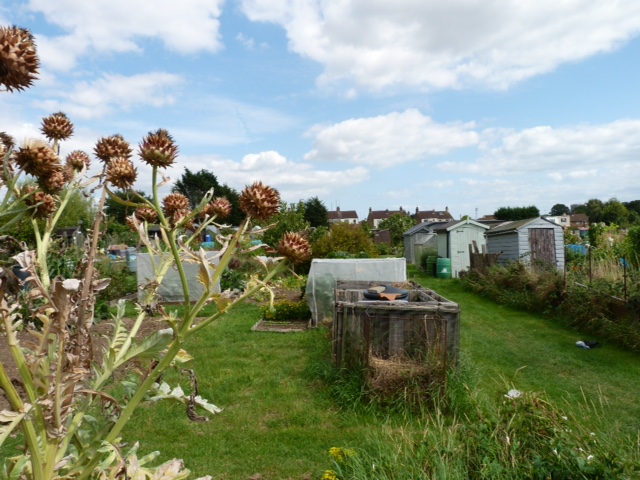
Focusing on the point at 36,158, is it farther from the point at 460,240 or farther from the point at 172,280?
the point at 460,240

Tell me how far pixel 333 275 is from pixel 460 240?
41.5 ft

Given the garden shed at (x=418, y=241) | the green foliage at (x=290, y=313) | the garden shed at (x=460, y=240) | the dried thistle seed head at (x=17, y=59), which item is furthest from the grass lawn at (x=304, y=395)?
the garden shed at (x=418, y=241)

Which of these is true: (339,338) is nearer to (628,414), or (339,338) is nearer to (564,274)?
(628,414)

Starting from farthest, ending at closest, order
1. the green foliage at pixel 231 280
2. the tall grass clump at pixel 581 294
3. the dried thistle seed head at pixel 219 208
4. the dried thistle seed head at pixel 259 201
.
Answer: the green foliage at pixel 231 280 < the tall grass clump at pixel 581 294 < the dried thistle seed head at pixel 219 208 < the dried thistle seed head at pixel 259 201

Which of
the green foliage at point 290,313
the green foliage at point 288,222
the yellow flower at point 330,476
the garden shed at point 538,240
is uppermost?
the green foliage at point 288,222

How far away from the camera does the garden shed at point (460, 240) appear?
2319 cm

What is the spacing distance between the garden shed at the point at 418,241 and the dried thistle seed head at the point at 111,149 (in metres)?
25.0

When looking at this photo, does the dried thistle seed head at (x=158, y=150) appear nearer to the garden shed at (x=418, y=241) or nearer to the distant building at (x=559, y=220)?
the distant building at (x=559, y=220)

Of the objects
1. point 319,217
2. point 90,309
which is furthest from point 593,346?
point 319,217

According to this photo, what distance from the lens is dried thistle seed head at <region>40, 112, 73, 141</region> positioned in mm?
A: 1909

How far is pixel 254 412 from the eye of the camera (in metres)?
6.42

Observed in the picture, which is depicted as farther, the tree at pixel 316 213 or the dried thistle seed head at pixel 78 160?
the tree at pixel 316 213

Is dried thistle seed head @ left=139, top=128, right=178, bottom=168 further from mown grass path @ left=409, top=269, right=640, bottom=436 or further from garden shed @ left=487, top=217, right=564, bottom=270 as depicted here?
garden shed @ left=487, top=217, right=564, bottom=270

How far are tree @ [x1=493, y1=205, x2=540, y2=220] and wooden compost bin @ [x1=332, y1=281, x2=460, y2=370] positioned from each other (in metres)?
41.1
